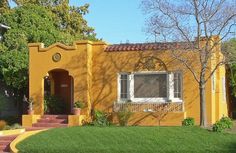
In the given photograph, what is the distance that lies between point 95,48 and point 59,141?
7.67 meters

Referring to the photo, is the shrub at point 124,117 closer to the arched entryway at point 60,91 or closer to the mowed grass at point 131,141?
the mowed grass at point 131,141

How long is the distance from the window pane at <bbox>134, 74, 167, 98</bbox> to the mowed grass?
488 centimetres

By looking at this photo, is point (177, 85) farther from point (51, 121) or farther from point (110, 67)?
point (51, 121)

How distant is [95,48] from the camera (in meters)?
24.5

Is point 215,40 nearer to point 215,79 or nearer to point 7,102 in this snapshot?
point 215,79

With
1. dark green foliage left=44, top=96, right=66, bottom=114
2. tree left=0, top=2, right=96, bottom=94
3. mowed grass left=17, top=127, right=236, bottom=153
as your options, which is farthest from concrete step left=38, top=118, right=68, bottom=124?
mowed grass left=17, top=127, right=236, bottom=153

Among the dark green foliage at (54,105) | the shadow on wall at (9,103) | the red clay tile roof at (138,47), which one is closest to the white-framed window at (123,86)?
the red clay tile roof at (138,47)

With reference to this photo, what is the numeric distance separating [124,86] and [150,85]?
1345 mm

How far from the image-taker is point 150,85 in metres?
23.5

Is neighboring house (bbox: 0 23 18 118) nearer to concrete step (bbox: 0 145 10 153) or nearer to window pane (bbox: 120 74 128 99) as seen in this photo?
window pane (bbox: 120 74 128 99)

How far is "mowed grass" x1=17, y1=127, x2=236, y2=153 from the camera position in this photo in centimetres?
1658

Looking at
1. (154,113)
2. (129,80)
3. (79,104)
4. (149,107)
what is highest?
(129,80)

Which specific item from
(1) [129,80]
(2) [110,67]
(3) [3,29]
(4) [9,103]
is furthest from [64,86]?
(3) [3,29]

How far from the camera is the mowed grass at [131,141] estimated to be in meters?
16.6
